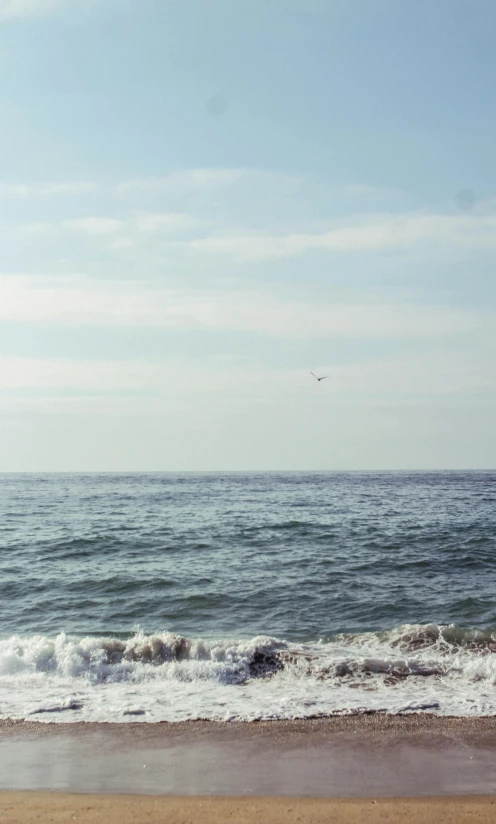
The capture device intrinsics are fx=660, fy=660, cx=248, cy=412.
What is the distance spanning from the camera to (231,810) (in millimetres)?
7195

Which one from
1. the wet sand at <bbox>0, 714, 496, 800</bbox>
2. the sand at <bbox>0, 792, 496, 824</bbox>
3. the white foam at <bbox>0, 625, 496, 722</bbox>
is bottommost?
the white foam at <bbox>0, 625, 496, 722</bbox>

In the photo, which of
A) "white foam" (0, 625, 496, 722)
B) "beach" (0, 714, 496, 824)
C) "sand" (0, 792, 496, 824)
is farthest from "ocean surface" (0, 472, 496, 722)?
"sand" (0, 792, 496, 824)

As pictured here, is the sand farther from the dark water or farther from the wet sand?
the dark water

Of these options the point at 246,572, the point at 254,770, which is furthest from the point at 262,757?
the point at 246,572

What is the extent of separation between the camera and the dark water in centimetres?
1631

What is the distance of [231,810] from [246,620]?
915 centimetres

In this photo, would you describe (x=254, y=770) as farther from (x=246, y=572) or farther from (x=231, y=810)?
(x=246, y=572)

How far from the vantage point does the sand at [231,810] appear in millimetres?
6992

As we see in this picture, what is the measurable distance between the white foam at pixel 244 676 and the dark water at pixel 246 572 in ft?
4.35

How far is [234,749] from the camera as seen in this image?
8992 millimetres

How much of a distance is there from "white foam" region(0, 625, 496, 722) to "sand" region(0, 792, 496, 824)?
282cm

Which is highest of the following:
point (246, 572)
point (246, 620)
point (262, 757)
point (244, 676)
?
point (246, 572)

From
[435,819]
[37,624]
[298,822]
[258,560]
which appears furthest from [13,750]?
[258,560]

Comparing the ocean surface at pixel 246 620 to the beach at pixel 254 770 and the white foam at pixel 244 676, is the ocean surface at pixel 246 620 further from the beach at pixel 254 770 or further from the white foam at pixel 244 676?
the beach at pixel 254 770
